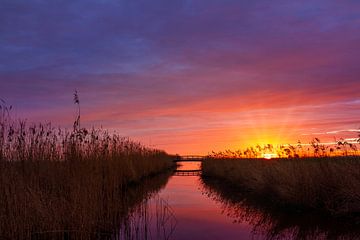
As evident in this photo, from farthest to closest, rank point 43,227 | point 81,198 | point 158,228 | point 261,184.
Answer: point 261,184 < point 158,228 < point 81,198 < point 43,227

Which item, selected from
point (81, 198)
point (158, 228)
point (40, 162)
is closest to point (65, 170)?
point (40, 162)

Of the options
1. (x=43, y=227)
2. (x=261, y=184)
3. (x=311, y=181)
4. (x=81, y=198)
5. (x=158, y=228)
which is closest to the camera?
(x=43, y=227)

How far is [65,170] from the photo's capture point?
10.4 metres

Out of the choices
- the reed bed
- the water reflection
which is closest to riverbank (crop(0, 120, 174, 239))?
the reed bed

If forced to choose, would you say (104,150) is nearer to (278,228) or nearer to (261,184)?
(261,184)

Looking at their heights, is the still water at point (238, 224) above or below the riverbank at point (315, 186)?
below

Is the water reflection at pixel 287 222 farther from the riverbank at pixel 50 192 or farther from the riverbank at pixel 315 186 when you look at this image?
the riverbank at pixel 50 192

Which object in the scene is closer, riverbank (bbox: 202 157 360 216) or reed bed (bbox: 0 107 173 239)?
reed bed (bbox: 0 107 173 239)

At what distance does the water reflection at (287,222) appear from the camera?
925 cm

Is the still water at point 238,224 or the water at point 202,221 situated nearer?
the still water at point 238,224

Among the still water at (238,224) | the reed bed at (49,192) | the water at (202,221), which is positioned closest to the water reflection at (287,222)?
the still water at (238,224)

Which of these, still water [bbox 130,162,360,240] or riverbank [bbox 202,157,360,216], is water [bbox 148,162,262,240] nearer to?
still water [bbox 130,162,360,240]

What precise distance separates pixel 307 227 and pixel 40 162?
6218mm

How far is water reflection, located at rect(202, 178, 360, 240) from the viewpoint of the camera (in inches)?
364
